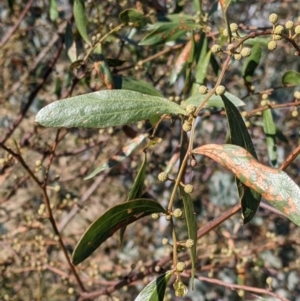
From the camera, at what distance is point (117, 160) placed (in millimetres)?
1230

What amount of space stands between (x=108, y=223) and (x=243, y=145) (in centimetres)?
23

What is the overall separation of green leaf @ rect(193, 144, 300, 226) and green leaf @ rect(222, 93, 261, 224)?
0.04 meters

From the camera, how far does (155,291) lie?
3.14ft

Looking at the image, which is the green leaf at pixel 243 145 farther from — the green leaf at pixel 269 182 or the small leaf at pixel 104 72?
the small leaf at pixel 104 72

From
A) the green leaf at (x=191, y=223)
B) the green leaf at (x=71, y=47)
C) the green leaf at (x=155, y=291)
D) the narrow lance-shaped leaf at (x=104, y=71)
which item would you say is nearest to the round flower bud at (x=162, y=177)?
the green leaf at (x=191, y=223)

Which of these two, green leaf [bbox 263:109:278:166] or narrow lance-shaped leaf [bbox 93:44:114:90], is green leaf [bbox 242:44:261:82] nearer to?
green leaf [bbox 263:109:278:166]

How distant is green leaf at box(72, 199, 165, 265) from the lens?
0.88m

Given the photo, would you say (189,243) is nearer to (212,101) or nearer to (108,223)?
(108,223)

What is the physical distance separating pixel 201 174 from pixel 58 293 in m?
0.94

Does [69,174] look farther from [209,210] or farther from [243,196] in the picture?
[243,196]

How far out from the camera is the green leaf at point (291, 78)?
1.37m

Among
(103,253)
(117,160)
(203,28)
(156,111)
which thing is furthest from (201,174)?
(156,111)

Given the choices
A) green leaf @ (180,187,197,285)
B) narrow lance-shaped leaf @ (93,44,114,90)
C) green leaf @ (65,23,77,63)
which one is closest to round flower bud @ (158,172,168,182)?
green leaf @ (180,187,197,285)

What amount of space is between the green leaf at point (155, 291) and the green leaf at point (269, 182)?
0.76 ft
